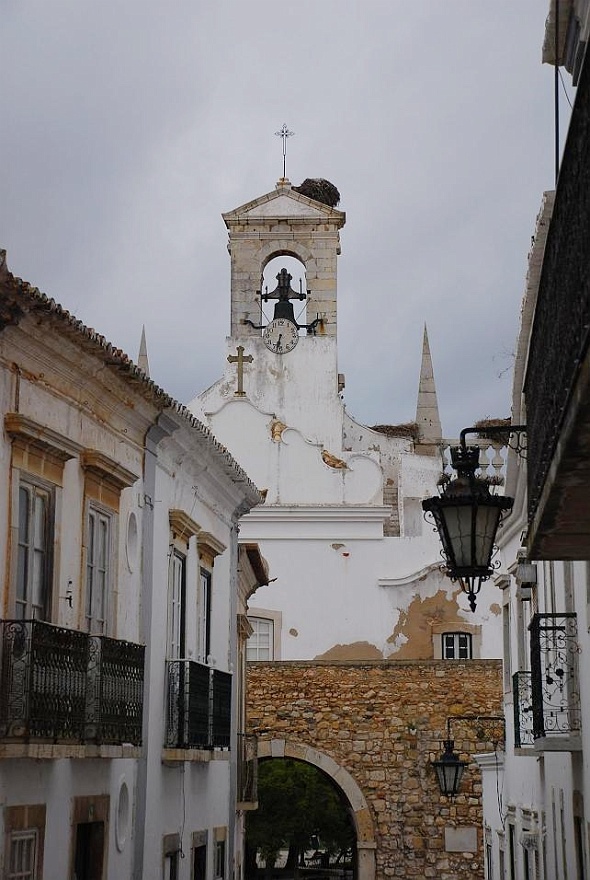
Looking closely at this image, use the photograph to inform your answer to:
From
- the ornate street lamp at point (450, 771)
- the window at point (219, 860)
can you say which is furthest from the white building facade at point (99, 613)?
the ornate street lamp at point (450, 771)

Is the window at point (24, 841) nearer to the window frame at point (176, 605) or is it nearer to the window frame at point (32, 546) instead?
the window frame at point (32, 546)

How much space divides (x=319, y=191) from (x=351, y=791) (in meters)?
14.8

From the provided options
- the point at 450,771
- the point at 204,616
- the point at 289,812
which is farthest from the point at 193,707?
the point at 289,812

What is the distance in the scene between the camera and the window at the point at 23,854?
9055 mm

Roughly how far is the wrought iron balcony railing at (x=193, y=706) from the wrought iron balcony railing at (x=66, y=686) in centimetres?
209

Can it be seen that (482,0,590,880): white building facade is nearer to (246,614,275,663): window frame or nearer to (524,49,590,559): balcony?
(524,49,590,559): balcony

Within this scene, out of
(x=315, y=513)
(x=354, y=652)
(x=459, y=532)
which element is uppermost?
(x=315, y=513)

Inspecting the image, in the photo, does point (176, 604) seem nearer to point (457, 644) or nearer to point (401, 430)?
point (457, 644)

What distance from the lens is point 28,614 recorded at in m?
9.28

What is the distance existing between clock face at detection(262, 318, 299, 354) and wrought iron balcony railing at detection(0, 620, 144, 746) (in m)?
20.8

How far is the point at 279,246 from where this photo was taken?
31031mm

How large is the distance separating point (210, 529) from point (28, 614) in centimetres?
617

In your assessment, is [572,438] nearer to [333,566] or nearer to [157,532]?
[157,532]

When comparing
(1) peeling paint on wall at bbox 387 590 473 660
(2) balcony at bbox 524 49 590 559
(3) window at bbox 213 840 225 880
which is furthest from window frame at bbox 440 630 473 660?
(2) balcony at bbox 524 49 590 559
